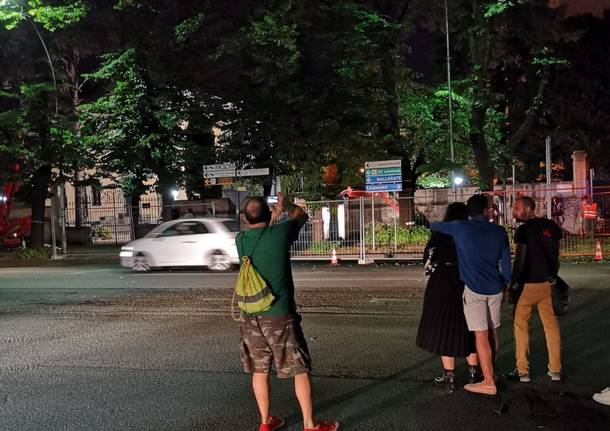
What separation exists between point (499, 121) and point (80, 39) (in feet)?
59.7

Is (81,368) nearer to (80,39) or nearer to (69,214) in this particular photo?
(80,39)

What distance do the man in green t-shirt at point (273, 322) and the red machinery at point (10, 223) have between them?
78.9 ft

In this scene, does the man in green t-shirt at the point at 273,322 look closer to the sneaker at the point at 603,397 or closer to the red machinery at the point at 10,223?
the sneaker at the point at 603,397

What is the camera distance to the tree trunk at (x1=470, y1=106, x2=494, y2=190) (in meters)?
24.3

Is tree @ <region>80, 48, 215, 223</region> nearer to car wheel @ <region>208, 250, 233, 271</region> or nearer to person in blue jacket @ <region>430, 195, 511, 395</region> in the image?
car wheel @ <region>208, 250, 233, 271</region>

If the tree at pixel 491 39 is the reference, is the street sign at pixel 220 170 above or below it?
below

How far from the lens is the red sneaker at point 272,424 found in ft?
14.9

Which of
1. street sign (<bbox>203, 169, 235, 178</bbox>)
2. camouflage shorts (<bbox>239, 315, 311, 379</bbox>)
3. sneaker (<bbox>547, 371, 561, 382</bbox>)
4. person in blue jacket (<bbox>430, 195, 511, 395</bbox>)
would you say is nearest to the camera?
camouflage shorts (<bbox>239, 315, 311, 379</bbox>)

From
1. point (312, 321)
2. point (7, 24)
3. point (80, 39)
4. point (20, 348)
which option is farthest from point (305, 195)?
point (20, 348)

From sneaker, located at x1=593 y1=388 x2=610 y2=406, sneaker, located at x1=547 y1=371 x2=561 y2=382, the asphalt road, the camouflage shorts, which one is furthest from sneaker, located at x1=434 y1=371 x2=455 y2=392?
the camouflage shorts

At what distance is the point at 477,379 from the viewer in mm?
5680

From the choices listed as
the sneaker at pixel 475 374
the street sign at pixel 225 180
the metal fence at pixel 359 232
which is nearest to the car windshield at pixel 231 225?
the metal fence at pixel 359 232

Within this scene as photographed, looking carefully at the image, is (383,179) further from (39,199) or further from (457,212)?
(39,199)

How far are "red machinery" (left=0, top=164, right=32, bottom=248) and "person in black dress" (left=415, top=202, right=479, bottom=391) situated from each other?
78.6ft
